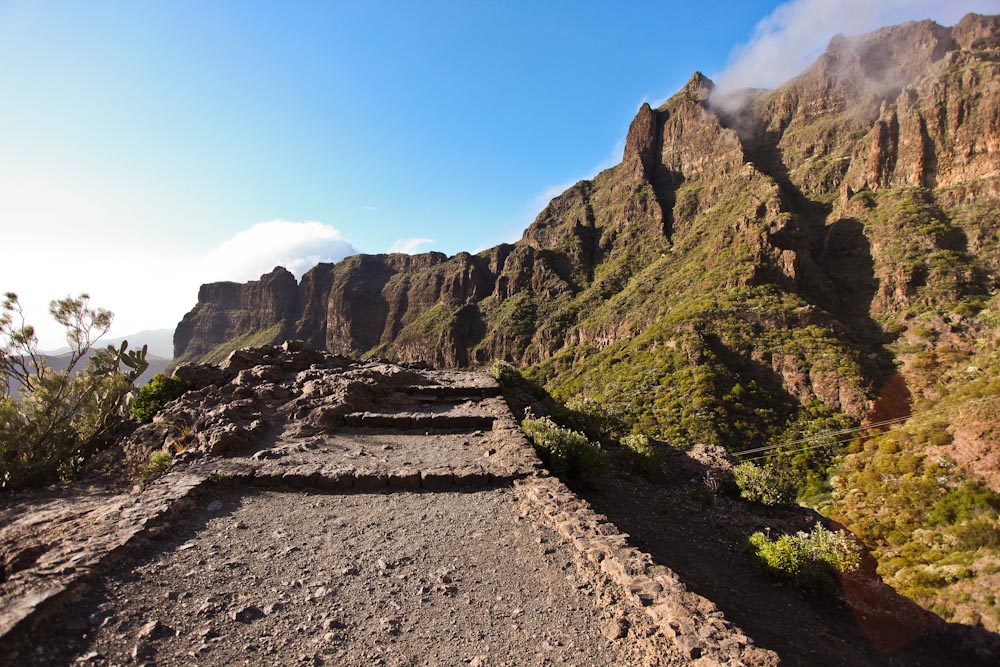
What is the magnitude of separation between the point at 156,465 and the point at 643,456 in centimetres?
1205

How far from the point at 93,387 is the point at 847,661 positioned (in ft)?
56.7

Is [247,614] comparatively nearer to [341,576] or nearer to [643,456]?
[341,576]

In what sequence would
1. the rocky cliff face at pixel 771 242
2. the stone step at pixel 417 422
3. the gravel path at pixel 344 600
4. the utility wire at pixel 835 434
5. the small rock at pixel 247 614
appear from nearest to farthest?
→ the gravel path at pixel 344 600 → the small rock at pixel 247 614 → the stone step at pixel 417 422 → the utility wire at pixel 835 434 → the rocky cliff face at pixel 771 242

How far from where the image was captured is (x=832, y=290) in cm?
6025

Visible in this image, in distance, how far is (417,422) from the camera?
43.8ft

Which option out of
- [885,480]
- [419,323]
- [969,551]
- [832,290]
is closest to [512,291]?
[419,323]

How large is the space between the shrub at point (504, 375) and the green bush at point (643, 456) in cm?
594

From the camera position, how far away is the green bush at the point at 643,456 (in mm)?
13297

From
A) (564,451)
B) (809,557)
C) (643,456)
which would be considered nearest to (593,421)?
(643,456)

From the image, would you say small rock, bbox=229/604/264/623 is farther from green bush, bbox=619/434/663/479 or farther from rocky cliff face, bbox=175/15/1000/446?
rocky cliff face, bbox=175/15/1000/446

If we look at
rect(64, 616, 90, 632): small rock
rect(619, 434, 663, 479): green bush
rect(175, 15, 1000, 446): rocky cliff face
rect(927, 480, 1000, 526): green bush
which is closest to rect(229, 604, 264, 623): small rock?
rect(64, 616, 90, 632): small rock

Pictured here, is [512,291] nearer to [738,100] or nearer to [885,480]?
[738,100]

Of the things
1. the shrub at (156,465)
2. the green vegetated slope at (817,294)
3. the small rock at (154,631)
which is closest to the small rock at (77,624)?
the small rock at (154,631)

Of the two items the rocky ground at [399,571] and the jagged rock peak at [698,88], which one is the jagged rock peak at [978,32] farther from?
the rocky ground at [399,571]
